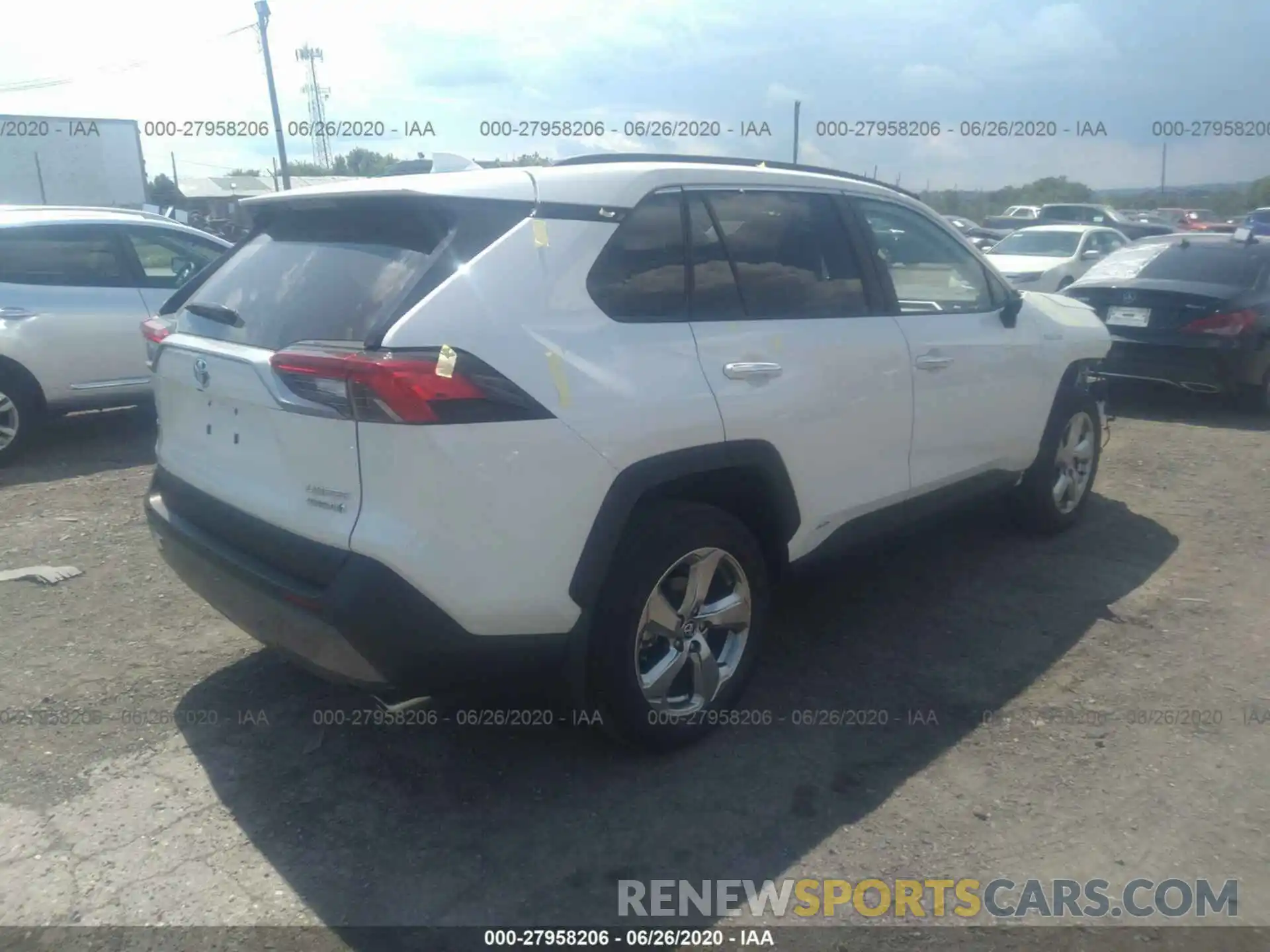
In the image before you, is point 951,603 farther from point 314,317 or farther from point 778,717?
point 314,317

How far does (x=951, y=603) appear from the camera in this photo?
15.2 feet

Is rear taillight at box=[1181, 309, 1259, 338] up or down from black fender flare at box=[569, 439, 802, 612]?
down

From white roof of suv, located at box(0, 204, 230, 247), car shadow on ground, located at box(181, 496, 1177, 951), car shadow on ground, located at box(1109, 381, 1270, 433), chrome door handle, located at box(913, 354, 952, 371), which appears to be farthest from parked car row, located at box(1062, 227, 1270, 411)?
white roof of suv, located at box(0, 204, 230, 247)

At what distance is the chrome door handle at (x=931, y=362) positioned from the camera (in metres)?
4.03

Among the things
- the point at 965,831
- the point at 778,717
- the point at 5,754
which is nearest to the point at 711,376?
the point at 778,717

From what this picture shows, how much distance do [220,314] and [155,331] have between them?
1.87 ft

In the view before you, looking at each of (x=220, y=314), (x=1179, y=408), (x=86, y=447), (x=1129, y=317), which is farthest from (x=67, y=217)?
(x=1179, y=408)

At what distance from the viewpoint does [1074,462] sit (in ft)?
17.8

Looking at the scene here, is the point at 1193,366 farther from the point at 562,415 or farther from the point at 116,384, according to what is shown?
the point at 116,384

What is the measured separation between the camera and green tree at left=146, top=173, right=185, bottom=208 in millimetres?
43047

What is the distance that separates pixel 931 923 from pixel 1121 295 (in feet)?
23.8

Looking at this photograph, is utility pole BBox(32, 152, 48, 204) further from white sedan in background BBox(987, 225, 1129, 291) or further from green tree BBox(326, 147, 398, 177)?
white sedan in background BBox(987, 225, 1129, 291)

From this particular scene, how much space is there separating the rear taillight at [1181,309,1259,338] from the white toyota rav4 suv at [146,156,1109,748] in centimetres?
531

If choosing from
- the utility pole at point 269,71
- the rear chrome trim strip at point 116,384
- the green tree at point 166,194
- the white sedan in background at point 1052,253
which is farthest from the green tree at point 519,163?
the green tree at point 166,194
